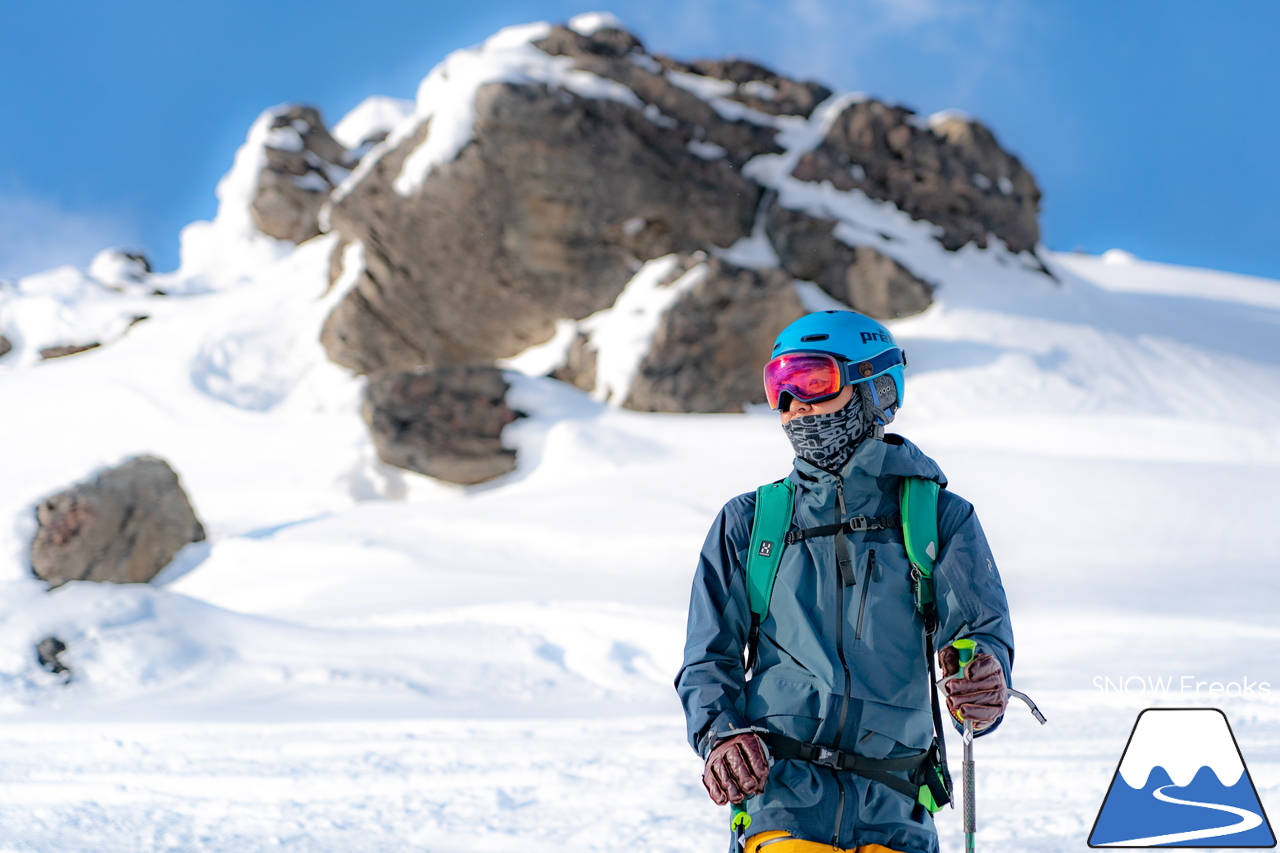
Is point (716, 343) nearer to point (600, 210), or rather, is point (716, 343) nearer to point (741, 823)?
point (600, 210)

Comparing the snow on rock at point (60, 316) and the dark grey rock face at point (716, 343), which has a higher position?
the snow on rock at point (60, 316)

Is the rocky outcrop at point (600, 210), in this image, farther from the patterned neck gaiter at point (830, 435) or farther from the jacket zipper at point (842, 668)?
the jacket zipper at point (842, 668)

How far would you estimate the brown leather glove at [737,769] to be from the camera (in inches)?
59.4

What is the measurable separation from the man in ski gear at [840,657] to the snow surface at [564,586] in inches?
70.5

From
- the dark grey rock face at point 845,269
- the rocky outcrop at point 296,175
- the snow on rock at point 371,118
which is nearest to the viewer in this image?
the dark grey rock face at point 845,269

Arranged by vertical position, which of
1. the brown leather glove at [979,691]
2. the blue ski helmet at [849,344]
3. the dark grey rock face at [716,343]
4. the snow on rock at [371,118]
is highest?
the snow on rock at [371,118]

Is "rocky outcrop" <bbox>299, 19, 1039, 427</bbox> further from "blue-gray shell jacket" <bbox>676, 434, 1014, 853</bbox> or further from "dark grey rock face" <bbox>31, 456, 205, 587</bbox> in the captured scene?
A: "blue-gray shell jacket" <bbox>676, 434, 1014, 853</bbox>

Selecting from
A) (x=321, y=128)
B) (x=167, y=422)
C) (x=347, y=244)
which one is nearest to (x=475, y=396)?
(x=167, y=422)

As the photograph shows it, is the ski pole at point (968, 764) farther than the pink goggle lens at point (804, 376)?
No

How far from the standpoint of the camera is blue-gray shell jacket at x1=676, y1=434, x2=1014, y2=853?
1583 mm

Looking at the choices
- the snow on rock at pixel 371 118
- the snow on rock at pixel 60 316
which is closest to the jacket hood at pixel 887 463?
the snow on rock at pixel 60 316

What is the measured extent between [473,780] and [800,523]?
9.07 feet

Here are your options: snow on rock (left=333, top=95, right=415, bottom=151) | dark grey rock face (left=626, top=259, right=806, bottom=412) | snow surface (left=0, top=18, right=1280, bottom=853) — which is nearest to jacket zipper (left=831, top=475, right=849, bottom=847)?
snow surface (left=0, top=18, right=1280, bottom=853)

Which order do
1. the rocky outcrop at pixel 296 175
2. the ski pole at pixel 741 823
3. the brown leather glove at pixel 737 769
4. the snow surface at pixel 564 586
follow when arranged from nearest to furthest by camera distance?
the brown leather glove at pixel 737 769 < the ski pole at pixel 741 823 < the snow surface at pixel 564 586 < the rocky outcrop at pixel 296 175
